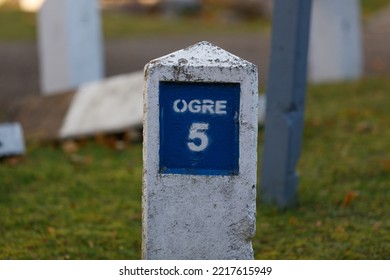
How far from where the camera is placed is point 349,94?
29.7ft

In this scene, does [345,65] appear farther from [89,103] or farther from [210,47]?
[210,47]

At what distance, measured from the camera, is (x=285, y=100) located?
5723 millimetres

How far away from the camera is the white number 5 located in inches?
150

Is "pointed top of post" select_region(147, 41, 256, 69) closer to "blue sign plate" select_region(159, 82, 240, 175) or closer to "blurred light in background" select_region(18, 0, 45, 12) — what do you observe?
"blue sign plate" select_region(159, 82, 240, 175)

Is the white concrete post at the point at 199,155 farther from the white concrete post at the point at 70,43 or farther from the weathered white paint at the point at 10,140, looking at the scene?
the white concrete post at the point at 70,43

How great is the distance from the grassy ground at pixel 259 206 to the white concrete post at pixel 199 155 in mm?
1063

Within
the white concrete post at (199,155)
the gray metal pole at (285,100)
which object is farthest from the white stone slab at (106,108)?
the white concrete post at (199,155)

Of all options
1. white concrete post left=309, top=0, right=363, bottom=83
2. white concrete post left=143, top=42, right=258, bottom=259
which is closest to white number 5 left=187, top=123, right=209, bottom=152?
white concrete post left=143, top=42, right=258, bottom=259

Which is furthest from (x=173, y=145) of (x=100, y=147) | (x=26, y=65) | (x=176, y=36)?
(x=176, y=36)

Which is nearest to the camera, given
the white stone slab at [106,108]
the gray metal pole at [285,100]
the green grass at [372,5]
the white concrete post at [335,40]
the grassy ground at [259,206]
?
the grassy ground at [259,206]

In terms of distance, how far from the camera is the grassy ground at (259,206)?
16.6 ft

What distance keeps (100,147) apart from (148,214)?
374cm

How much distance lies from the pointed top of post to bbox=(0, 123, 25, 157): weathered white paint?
3.48 metres

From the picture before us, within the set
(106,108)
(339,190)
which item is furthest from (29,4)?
(339,190)
